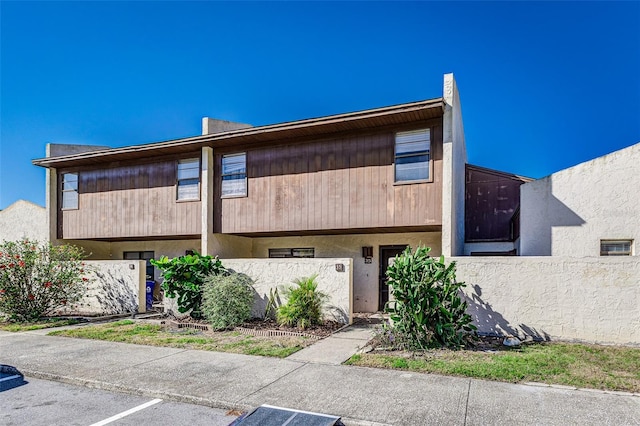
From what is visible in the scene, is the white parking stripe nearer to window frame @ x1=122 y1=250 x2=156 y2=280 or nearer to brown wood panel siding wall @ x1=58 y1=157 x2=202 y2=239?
brown wood panel siding wall @ x1=58 y1=157 x2=202 y2=239

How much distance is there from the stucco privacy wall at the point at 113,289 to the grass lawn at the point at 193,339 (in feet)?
7.58

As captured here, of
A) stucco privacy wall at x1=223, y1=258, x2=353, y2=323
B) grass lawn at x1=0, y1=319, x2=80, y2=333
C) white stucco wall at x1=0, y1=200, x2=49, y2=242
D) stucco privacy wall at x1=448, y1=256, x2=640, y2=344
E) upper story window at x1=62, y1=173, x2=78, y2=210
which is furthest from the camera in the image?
white stucco wall at x1=0, y1=200, x2=49, y2=242

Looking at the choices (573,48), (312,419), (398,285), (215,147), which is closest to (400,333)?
(398,285)

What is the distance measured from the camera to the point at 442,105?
9828 mm

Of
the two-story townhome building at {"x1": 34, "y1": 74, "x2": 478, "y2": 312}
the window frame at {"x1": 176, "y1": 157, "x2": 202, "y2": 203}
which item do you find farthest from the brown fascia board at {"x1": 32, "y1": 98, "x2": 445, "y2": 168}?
the window frame at {"x1": 176, "y1": 157, "x2": 202, "y2": 203}

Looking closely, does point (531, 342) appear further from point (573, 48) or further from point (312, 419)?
point (573, 48)

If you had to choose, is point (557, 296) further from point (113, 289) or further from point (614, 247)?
point (113, 289)

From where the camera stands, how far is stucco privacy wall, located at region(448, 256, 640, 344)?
24.9ft

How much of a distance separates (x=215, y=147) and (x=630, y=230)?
11508 mm

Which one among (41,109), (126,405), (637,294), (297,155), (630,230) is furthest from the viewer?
(41,109)

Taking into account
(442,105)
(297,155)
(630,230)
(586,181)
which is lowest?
(630,230)

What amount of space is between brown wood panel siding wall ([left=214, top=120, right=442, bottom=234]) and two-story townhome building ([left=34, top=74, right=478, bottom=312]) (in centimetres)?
3

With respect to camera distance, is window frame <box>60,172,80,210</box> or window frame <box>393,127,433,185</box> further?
window frame <box>60,172,80,210</box>

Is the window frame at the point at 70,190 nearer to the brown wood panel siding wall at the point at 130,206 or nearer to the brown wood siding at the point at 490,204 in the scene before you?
the brown wood panel siding wall at the point at 130,206
